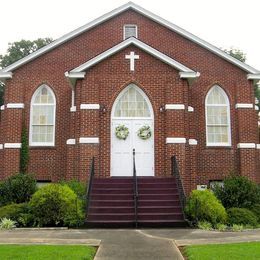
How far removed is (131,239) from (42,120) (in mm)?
10605

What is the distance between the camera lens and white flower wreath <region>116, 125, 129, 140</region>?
1830 centimetres

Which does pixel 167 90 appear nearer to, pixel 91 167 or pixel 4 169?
pixel 91 167

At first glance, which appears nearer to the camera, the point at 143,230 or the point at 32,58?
the point at 143,230

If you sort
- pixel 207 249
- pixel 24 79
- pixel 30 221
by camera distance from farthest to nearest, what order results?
pixel 24 79, pixel 30 221, pixel 207 249

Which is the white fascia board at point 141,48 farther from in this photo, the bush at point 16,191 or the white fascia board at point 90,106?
the bush at point 16,191

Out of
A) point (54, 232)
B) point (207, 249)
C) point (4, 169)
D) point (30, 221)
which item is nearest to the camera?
point (207, 249)

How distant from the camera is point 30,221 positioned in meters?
14.1

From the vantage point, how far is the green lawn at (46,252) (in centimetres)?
851

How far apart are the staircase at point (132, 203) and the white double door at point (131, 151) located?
1145 mm

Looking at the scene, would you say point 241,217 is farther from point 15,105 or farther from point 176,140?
point 15,105

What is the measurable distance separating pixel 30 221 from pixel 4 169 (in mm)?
5825

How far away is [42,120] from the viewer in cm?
2030

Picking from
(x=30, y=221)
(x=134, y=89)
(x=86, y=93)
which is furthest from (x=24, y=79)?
(x=30, y=221)

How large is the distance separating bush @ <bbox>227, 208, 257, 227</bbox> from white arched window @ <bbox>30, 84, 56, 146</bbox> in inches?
352
